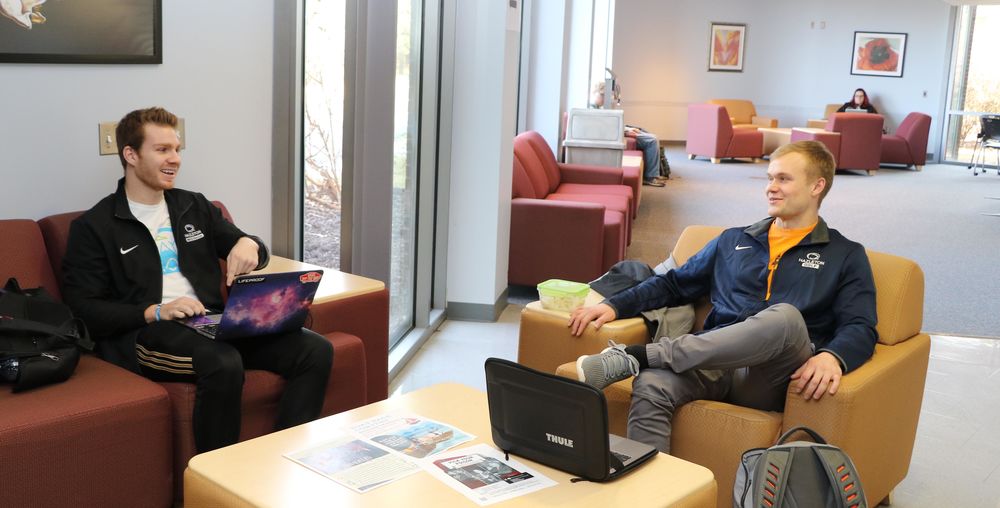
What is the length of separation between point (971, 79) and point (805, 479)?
15799 millimetres

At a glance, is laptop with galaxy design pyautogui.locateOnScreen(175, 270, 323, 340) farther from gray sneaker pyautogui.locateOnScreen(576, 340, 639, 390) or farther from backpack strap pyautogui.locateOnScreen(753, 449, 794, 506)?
backpack strap pyautogui.locateOnScreen(753, 449, 794, 506)

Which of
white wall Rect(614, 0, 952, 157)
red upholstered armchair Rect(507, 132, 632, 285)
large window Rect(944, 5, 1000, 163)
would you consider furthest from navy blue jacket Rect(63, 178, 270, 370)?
large window Rect(944, 5, 1000, 163)

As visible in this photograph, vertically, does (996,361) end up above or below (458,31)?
below

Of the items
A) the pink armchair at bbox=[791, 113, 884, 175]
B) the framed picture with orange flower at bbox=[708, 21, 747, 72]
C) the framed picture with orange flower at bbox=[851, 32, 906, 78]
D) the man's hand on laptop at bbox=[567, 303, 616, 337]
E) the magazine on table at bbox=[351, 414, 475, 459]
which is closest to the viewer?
the magazine on table at bbox=[351, 414, 475, 459]

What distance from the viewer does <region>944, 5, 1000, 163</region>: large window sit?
15898mm

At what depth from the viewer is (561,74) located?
9.63m

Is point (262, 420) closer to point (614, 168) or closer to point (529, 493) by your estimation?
point (529, 493)

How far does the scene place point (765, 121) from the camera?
17.0m

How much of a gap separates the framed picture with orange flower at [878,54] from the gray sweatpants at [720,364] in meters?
15.4

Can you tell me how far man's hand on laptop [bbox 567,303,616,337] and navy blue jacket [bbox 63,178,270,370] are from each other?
1.18m

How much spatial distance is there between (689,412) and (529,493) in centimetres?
94

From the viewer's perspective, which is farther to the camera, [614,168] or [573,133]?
[573,133]

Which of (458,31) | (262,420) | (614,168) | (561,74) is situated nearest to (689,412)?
(262,420)

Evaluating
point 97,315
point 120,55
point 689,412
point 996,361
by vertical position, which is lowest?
point 996,361
